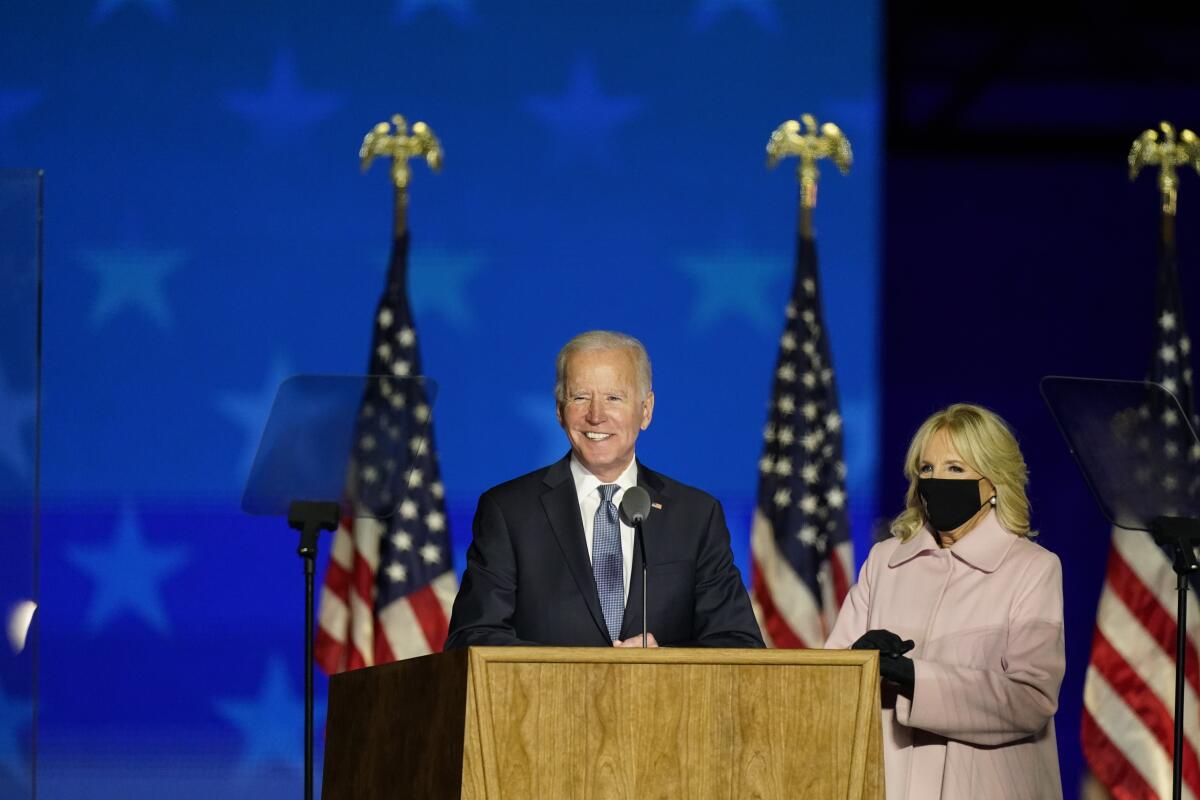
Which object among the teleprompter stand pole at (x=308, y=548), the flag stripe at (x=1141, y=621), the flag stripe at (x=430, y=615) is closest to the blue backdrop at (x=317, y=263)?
the flag stripe at (x=430, y=615)

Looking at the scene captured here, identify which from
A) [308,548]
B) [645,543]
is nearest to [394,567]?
[308,548]

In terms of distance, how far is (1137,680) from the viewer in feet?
17.9

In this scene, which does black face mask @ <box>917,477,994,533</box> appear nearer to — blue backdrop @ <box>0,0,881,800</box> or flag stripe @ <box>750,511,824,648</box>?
flag stripe @ <box>750,511,824,648</box>

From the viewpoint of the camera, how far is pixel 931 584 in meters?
3.19

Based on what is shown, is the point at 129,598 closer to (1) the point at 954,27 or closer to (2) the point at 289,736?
(2) the point at 289,736

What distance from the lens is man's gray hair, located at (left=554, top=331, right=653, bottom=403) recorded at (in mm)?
3244

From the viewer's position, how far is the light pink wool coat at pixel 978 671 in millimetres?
2959

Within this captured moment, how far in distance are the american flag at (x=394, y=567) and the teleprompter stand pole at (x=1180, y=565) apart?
276cm

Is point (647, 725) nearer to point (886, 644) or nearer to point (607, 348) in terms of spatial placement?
point (886, 644)

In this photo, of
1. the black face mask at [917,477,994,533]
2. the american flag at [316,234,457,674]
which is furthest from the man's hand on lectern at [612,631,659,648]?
the american flag at [316,234,457,674]

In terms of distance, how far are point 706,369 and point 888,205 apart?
35.9 inches

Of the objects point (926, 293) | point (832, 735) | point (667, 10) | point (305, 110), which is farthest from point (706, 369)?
point (832, 735)

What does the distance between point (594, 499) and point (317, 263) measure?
2879mm

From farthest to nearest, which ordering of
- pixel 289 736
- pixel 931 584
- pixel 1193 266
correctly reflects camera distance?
pixel 1193 266, pixel 289 736, pixel 931 584
